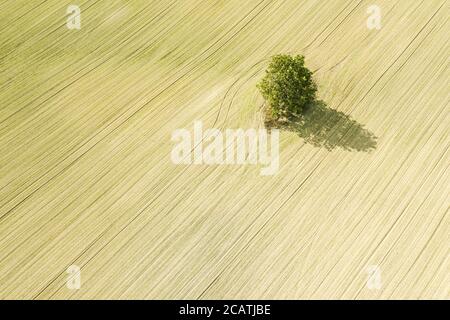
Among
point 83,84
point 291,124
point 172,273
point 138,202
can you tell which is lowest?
point 172,273

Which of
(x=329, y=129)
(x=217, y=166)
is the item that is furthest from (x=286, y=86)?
(x=217, y=166)

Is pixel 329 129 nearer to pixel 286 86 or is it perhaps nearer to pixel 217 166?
pixel 286 86

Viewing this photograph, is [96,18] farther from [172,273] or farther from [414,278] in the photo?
[414,278]

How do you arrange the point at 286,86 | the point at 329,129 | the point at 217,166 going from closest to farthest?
the point at 217,166
the point at 286,86
the point at 329,129

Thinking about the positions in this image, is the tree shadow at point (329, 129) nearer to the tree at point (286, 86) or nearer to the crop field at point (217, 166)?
the crop field at point (217, 166)

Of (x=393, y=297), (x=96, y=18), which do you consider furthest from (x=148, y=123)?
(x=393, y=297)

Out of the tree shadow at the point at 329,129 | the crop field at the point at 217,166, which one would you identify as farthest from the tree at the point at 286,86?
the crop field at the point at 217,166
